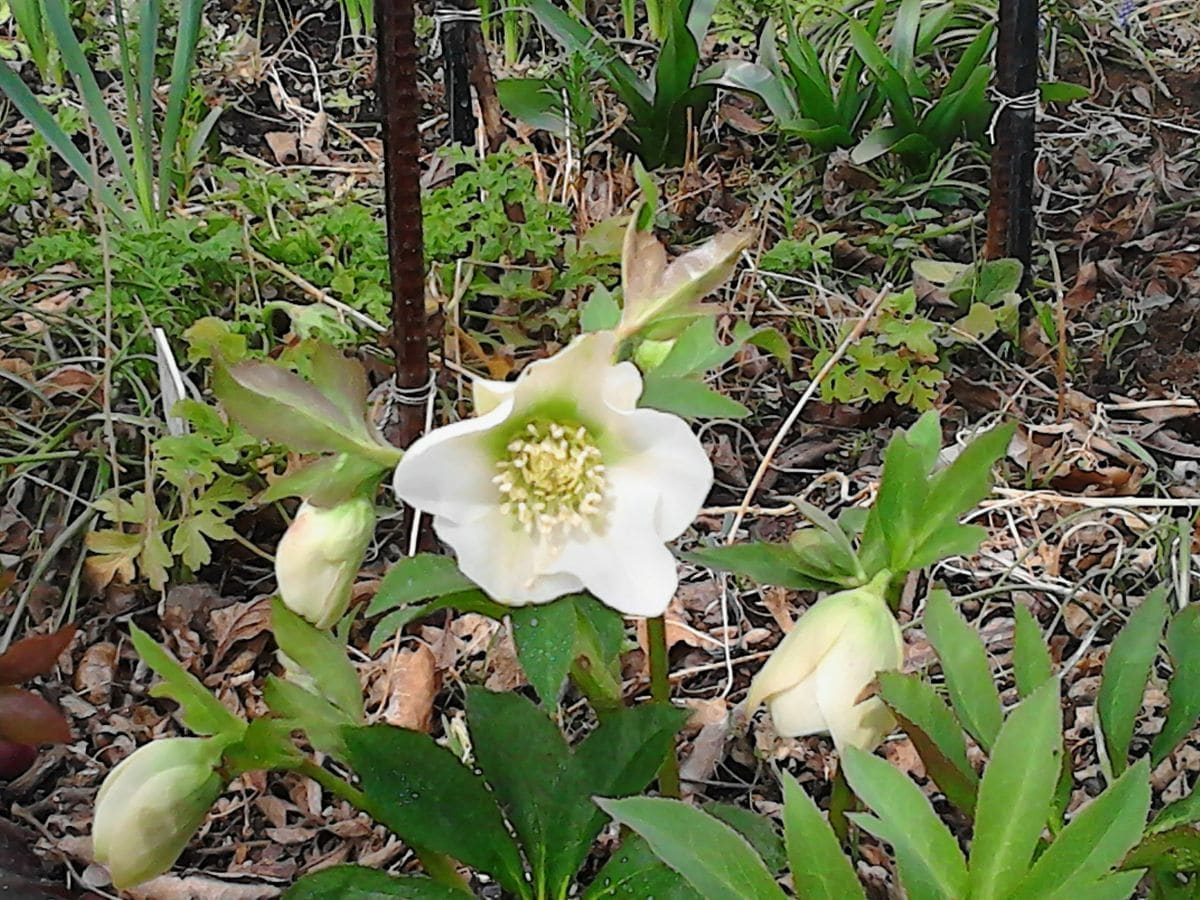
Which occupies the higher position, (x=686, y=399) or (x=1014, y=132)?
(x=686, y=399)

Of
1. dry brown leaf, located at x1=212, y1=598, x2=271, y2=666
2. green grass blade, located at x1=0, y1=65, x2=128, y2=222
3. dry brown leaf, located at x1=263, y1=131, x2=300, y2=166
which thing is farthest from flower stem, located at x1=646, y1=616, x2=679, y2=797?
dry brown leaf, located at x1=263, y1=131, x2=300, y2=166

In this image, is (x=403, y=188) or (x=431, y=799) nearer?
(x=431, y=799)

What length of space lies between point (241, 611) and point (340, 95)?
1183mm

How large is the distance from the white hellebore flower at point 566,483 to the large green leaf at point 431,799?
146 mm

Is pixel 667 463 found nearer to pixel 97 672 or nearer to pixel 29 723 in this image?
pixel 29 723

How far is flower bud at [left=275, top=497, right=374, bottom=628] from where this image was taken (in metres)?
0.72

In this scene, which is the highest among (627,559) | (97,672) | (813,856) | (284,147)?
(627,559)

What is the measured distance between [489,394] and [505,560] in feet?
0.28

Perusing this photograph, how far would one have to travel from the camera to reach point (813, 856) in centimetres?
64

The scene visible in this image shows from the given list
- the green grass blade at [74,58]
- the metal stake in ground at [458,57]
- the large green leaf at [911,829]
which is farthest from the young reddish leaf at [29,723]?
the metal stake in ground at [458,57]

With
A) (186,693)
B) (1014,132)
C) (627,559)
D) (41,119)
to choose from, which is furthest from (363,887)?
(1014,132)

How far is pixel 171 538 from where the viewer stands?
1331mm

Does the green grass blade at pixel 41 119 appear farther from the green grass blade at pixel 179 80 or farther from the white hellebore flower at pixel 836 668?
the white hellebore flower at pixel 836 668

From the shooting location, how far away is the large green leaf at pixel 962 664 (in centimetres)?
80
